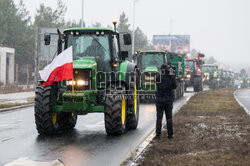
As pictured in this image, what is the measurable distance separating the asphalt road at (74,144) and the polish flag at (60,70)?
150 cm

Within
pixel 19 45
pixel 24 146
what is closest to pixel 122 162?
pixel 24 146

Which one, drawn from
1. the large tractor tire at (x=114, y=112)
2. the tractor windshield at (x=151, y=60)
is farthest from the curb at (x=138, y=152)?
the tractor windshield at (x=151, y=60)

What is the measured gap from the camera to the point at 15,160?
8484 millimetres

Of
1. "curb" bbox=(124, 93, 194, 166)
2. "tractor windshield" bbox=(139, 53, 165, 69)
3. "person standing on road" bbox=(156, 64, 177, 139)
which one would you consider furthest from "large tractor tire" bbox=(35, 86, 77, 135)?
"tractor windshield" bbox=(139, 53, 165, 69)

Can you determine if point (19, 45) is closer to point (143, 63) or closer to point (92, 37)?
point (143, 63)

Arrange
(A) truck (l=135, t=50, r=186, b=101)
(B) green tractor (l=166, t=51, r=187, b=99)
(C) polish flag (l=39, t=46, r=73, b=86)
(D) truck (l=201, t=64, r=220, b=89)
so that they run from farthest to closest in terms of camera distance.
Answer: (D) truck (l=201, t=64, r=220, b=89) < (B) green tractor (l=166, t=51, r=187, b=99) < (A) truck (l=135, t=50, r=186, b=101) < (C) polish flag (l=39, t=46, r=73, b=86)

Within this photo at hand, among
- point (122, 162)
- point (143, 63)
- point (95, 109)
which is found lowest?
point (122, 162)

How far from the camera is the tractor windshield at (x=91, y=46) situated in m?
12.3

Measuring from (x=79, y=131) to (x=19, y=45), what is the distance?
54.1 metres

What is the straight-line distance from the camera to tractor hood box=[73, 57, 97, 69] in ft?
37.8

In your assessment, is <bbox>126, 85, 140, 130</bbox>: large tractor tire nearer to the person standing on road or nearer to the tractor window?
the tractor window

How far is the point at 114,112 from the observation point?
1116cm

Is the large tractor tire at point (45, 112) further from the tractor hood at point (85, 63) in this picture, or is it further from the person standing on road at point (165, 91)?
the person standing on road at point (165, 91)

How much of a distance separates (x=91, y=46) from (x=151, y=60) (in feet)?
43.9
